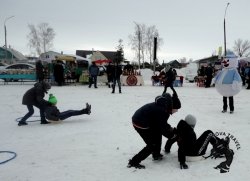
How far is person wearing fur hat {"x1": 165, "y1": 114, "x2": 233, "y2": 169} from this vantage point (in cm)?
541

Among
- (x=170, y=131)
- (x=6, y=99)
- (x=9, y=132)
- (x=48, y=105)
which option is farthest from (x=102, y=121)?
(x=6, y=99)

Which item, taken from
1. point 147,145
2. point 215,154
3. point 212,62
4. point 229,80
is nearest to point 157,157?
point 147,145

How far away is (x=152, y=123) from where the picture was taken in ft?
17.6

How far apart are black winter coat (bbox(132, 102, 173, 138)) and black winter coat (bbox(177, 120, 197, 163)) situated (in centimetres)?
21

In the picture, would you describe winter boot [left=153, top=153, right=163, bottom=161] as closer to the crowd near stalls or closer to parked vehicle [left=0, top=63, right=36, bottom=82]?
the crowd near stalls

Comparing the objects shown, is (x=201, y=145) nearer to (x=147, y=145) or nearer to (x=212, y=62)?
(x=147, y=145)

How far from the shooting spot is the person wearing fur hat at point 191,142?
5.41 meters

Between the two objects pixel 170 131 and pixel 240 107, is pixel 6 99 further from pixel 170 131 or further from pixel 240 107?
pixel 170 131

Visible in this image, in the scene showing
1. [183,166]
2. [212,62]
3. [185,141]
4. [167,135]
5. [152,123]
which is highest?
[212,62]

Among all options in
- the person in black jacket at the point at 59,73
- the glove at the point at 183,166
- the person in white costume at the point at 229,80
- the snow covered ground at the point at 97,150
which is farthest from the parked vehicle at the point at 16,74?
the glove at the point at 183,166

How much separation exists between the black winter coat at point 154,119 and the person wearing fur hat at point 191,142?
250mm

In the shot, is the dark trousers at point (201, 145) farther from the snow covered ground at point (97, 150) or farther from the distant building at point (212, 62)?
the distant building at point (212, 62)

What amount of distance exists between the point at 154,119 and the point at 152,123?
99 millimetres

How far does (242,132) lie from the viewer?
784 cm
